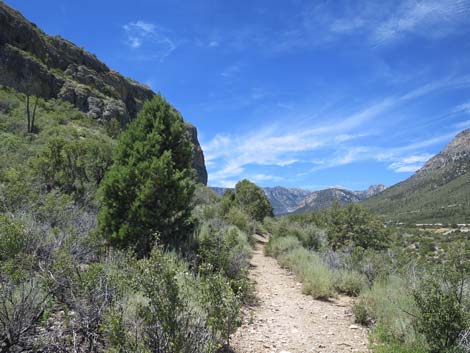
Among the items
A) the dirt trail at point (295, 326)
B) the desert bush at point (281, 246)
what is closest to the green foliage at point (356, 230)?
the desert bush at point (281, 246)

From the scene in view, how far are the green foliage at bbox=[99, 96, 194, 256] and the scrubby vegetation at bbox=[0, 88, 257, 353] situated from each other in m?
0.03

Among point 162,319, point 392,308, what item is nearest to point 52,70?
point 162,319

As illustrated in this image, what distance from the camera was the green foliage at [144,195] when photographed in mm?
7332

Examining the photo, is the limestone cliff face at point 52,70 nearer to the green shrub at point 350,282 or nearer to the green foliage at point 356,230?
the green foliage at point 356,230

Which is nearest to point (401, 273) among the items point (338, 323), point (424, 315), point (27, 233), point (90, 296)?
point (338, 323)

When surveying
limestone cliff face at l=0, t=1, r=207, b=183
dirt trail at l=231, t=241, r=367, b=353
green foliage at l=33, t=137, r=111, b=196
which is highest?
limestone cliff face at l=0, t=1, r=207, b=183

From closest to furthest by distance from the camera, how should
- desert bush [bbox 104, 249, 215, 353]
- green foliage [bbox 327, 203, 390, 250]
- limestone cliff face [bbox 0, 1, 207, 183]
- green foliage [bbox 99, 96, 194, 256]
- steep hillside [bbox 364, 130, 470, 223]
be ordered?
desert bush [bbox 104, 249, 215, 353] → green foliage [bbox 99, 96, 194, 256] → green foliage [bbox 327, 203, 390, 250] → limestone cliff face [bbox 0, 1, 207, 183] → steep hillside [bbox 364, 130, 470, 223]

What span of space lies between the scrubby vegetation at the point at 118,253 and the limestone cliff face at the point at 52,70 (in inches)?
1305

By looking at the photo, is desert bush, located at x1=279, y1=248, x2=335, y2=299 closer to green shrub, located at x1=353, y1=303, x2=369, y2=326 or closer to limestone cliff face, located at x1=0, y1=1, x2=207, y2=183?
green shrub, located at x1=353, y1=303, x2=369, y2=326

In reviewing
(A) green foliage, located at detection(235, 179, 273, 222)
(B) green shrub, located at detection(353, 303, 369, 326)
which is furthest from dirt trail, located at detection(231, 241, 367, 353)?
(A) green foliage, located at detection(235, 179, 273, 222)

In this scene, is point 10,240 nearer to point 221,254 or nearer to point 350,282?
point 221,254

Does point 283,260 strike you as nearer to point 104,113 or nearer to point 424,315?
point 424,315

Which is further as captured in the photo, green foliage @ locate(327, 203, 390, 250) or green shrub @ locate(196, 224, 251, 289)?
green foliage @ locate(327, 203, 390, 250)

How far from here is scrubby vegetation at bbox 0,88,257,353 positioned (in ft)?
10.7
